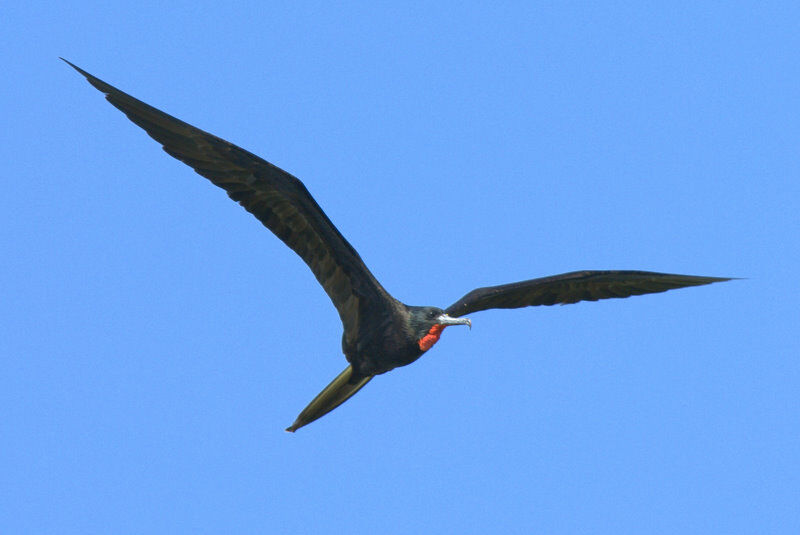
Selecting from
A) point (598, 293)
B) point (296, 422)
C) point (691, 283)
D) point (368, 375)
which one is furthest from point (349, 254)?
point (691, 283)

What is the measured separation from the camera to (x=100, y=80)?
6832 millimetres

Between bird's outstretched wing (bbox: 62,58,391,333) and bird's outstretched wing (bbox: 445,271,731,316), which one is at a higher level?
bird's outstretched wing (bbox: 445,271,731,316)

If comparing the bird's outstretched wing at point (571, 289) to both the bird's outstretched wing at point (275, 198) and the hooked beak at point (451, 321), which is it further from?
the bird's outstretched wing at point (275, 198)

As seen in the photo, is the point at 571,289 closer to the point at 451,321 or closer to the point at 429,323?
the point at 451,321

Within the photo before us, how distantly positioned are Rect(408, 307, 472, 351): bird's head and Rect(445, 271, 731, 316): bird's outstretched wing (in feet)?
2.04

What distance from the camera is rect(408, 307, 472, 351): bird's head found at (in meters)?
7.82

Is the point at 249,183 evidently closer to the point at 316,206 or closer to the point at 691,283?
the point at 316,206

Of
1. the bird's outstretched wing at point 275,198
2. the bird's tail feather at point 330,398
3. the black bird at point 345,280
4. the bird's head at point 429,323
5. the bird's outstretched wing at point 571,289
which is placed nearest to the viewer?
the bird's outstretched wing at point 275,198

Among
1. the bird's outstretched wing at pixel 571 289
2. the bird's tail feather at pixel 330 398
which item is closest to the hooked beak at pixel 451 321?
the bird's outstretched wing at pixel 571 289

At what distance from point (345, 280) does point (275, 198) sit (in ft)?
2.72

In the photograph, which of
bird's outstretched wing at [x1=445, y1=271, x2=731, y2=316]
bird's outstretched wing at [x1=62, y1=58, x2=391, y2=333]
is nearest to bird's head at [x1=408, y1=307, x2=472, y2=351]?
bird's outstretched wing at [x1=62, y1=58, x2=391, y2=333]

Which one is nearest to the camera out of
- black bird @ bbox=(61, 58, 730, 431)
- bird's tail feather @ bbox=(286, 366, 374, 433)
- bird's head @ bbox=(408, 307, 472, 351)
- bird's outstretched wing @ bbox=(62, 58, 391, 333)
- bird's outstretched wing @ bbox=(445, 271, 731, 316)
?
bird's outstretched wing @ bbox=(62, 58, 391, 333)

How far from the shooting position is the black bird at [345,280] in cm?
720

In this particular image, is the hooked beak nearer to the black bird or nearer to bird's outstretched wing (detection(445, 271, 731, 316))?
the black bird
